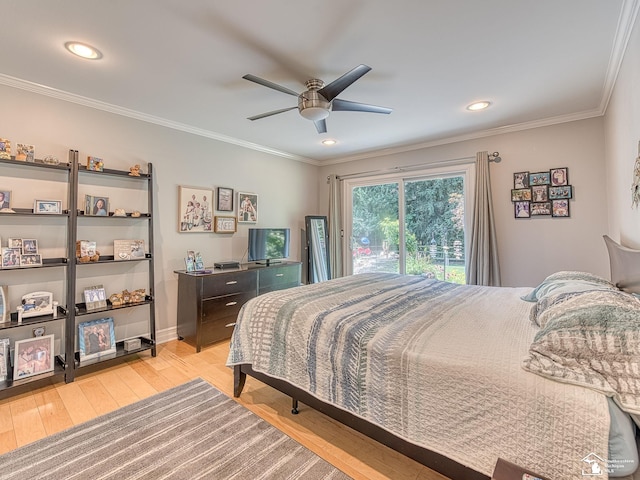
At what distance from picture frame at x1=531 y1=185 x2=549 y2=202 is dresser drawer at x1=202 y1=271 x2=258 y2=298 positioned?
3.41 metres

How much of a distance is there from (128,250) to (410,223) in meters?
3.60

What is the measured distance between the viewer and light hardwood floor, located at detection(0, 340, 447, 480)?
1.69m

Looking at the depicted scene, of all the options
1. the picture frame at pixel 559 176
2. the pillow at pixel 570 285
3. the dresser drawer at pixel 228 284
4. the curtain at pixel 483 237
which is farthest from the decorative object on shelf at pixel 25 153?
the picture frame at pixel 559 176

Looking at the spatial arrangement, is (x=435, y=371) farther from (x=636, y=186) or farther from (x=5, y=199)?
(x=5, y=199)

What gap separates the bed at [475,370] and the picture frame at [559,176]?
1452mm

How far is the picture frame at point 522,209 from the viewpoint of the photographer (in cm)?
342

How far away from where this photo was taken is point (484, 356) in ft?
4.17

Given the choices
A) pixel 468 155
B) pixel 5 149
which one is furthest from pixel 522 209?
pixel 5 149

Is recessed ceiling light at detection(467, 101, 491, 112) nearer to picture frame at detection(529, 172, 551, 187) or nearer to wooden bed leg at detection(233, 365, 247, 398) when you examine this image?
picture frame at detection(529, 172, 551, 187)

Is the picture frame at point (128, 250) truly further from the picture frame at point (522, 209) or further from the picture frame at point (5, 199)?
the picture frame at point (522, 209)

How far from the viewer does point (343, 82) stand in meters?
2.00

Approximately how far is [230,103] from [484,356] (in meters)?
2.92

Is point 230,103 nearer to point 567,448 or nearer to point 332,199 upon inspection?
point 332,199

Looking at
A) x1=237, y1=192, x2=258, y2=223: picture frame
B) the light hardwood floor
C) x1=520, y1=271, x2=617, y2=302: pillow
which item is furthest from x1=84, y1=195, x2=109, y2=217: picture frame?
x1=520, y1=271, x2=617, y2=302: pillow
